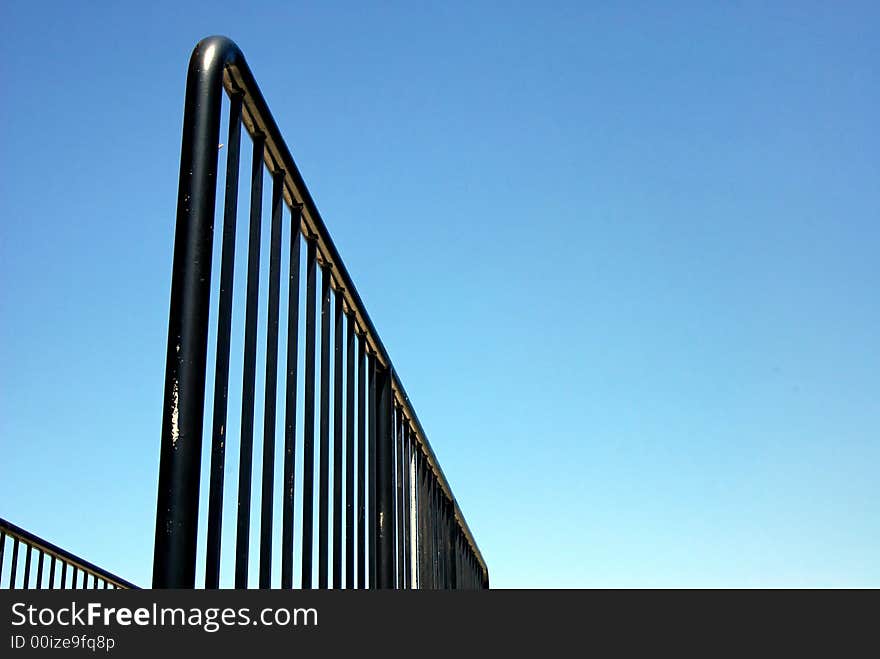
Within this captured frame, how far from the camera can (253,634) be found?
1.10 meters

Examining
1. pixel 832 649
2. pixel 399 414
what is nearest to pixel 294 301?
pixel 832 649

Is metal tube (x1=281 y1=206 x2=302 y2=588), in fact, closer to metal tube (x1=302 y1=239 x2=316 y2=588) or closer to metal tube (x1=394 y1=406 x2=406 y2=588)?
metal tube (x1=302 y1=239 x2=316 y2=588)

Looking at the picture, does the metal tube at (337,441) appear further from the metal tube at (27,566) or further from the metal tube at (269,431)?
the metal tube at (27,566)

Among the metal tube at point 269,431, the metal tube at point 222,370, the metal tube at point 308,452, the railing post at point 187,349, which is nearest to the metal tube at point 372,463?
the metal tube at point 308,452

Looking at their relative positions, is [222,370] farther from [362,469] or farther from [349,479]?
[362,469]

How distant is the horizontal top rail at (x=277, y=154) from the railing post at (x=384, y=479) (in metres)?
0.09

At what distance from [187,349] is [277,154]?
69 cm

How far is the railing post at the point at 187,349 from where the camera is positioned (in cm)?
119

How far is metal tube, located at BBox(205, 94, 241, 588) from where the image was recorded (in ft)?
4.37

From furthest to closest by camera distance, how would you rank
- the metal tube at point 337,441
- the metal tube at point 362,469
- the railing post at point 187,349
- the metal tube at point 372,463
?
the metal tube at point 372,463, the metal tube at point 362,469, the metal tube at point 337,441, the railing post at point 187,349

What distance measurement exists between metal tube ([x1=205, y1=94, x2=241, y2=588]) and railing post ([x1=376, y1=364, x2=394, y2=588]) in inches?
55.2

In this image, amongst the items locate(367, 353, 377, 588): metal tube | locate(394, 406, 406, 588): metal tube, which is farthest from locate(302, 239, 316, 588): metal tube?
locate(394, 406, 406, 588): metal tube

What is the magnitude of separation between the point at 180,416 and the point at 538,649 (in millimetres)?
528

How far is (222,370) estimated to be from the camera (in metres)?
1.38
